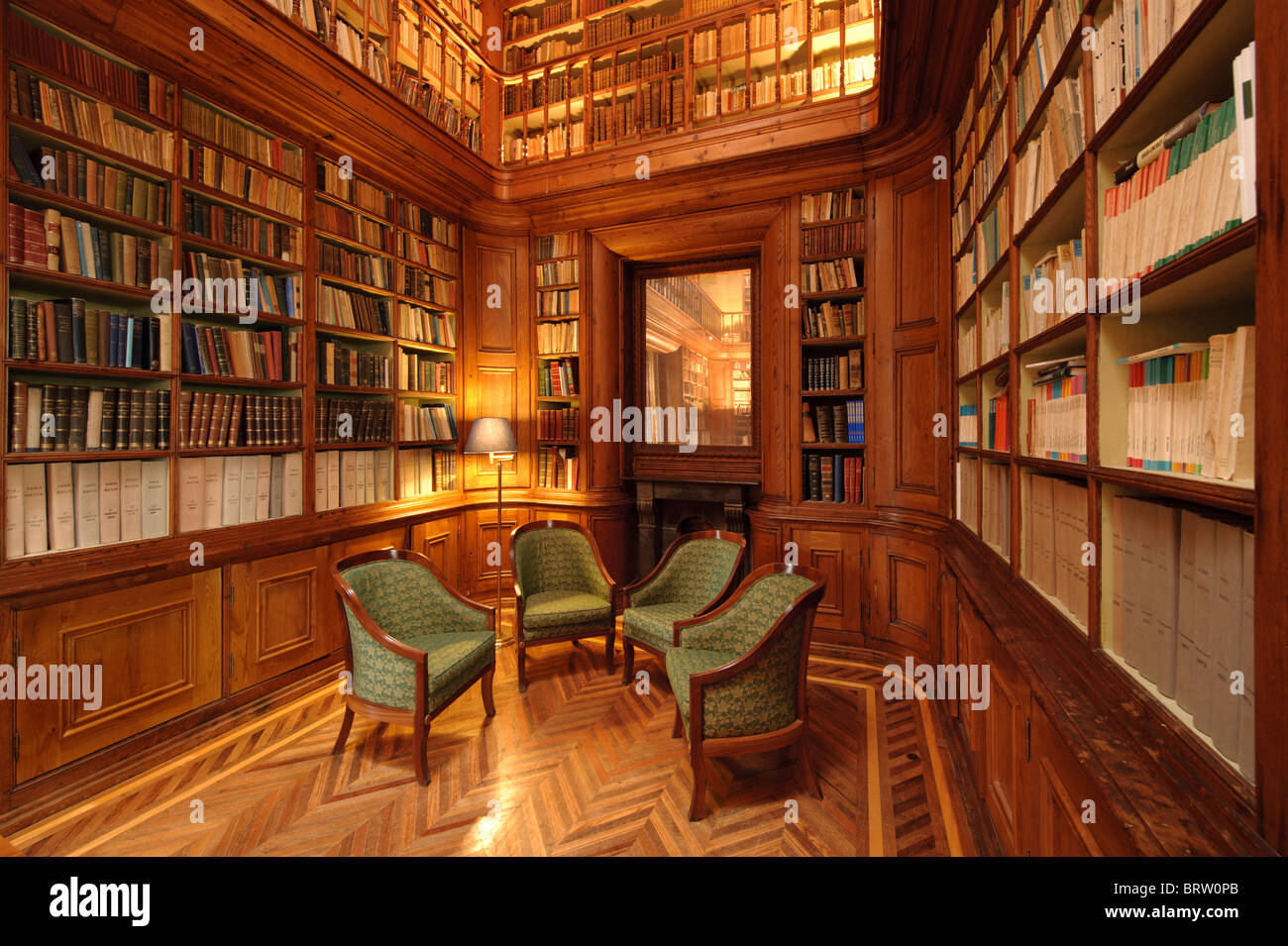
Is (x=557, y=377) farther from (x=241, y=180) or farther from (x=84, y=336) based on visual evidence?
(x=84, y=336)

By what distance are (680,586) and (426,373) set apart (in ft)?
8.57

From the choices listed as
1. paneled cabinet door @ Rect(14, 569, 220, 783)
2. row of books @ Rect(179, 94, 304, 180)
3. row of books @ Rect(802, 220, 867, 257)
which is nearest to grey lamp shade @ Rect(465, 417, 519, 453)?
paneled cabinet door @ Rect(14, 569, 220, 783)

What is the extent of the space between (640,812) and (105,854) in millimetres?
1937

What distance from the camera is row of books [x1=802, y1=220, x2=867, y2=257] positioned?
395 cm

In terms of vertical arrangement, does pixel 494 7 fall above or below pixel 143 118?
above

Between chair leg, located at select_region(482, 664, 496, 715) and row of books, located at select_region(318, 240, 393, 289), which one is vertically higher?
row of books, located at select_region(318, 240, 393, 289)

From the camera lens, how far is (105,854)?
2.06 m

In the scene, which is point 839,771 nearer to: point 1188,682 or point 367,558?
point 1188,682

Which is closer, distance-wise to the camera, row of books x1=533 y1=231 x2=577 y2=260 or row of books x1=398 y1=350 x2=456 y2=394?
row of books x1=398 y1=350 x2=456 y2=394

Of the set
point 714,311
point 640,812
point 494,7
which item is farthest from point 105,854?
point 494,7

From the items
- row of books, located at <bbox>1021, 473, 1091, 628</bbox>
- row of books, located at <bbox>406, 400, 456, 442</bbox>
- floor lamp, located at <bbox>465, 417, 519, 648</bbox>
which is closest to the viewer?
row of books, located at <bbox>1021, 473, 1091, 628</bbox>

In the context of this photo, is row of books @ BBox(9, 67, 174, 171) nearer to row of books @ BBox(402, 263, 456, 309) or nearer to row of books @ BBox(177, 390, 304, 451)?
row of books @ BBox(177, 390, 304, 451)

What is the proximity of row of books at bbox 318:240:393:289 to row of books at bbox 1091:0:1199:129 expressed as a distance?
386 cm

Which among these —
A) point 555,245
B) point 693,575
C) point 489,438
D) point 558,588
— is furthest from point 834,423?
point 555,245
